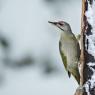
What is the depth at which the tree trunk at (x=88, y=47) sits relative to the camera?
1.52 m

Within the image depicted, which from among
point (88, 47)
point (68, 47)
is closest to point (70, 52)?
point (68, 47)

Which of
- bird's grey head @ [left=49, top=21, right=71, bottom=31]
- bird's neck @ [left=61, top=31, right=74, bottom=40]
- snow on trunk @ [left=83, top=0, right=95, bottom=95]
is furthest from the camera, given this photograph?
bird's neck @ [left=61, top=31, right=74, bottom=40]

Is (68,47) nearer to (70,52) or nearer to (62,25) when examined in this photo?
(70,52)

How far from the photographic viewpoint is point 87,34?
61.4 inches

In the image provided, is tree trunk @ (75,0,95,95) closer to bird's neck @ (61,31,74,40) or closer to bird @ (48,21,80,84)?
bird @ (48,21,80,84)

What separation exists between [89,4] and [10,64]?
11.2 feet

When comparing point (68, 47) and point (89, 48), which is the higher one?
point (89, 48)

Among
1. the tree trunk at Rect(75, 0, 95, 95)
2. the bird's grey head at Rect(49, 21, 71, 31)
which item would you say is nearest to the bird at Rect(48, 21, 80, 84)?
the bird's grey head at Rect(49, 21, 71, 31)

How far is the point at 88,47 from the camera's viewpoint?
5.06 ft

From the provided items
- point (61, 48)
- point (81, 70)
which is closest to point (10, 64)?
point (61, 48)

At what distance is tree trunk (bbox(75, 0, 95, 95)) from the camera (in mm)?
1518

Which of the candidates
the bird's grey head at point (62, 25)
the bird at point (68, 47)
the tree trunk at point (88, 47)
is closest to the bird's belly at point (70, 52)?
the bird at point (68, 47)

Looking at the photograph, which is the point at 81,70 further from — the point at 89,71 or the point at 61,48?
the point at 61,48

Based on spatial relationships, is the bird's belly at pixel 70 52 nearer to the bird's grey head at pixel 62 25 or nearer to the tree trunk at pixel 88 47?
the bird's grey head at pixel 62 25
